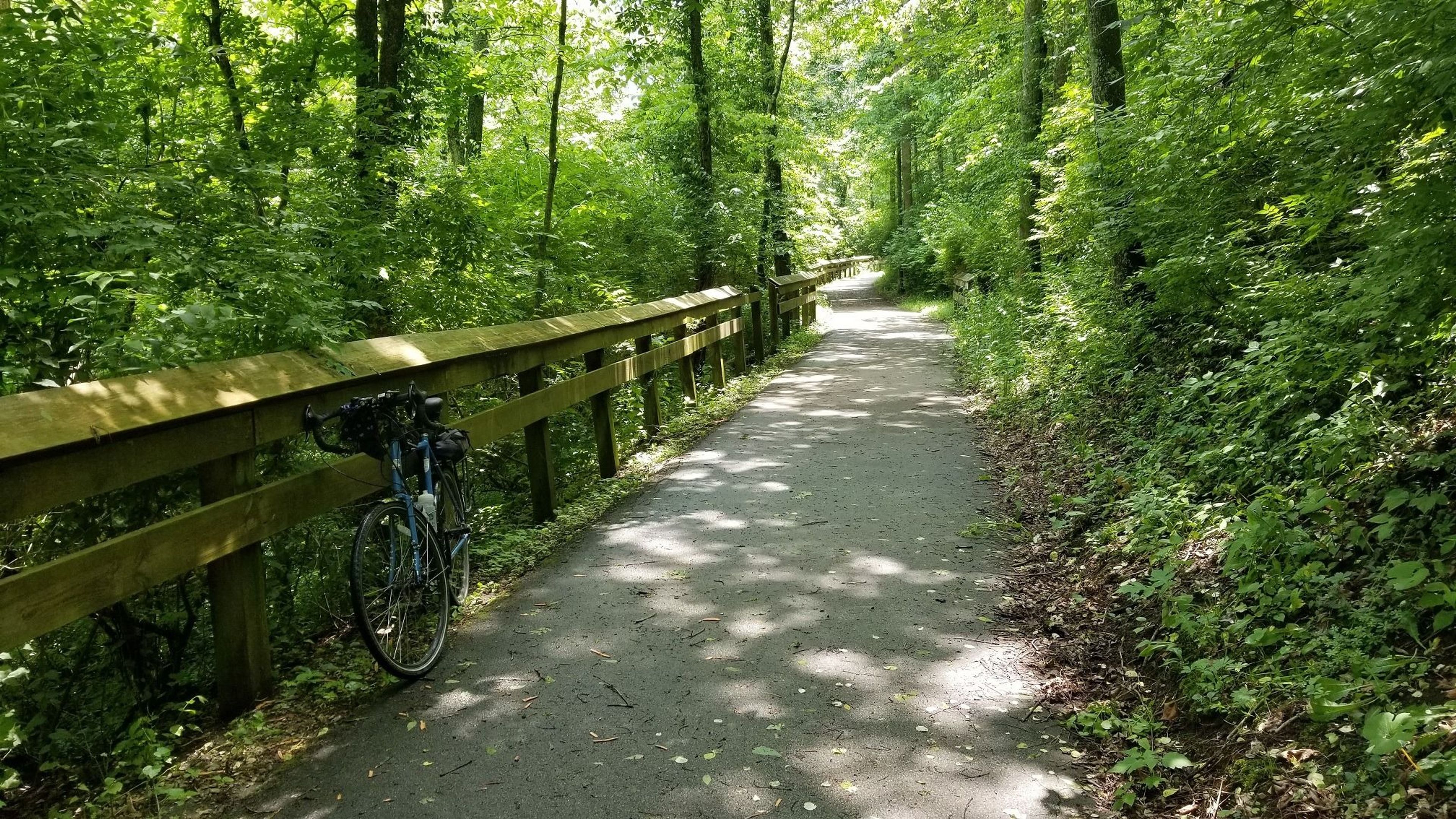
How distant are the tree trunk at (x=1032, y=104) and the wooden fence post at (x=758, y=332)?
4.55m

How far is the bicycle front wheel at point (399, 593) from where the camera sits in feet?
11.7

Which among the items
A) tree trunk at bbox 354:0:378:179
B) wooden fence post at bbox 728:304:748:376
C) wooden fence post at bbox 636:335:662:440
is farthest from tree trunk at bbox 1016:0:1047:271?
tree trunk at bbox 354:0:378:179

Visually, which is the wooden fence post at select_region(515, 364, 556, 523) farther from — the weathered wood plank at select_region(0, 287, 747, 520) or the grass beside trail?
the weathered wood plank at select_region(0, 287, 747, 520)

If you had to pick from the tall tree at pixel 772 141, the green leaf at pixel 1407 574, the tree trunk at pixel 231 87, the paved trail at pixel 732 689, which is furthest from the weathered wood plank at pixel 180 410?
the tall tree at pixel 772 141

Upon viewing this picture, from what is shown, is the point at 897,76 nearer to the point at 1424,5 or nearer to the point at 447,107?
the point at 447,107

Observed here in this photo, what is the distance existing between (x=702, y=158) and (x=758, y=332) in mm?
4328

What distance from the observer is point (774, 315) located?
16156mm

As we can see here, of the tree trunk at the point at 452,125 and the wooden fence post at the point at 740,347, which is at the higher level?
the tree trunk at the point at 452,125

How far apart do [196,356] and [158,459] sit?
87 centimetres

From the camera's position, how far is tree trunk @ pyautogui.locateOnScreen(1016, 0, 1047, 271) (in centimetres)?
1489

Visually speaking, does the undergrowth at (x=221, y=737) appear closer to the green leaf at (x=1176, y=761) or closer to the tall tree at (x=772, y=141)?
the green leaf at (x=1176, y=761)

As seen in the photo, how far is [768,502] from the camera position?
6.56 m

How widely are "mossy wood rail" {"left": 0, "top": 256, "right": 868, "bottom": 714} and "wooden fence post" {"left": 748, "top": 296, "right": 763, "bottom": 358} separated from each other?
30.3ft

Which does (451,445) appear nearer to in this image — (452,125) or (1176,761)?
(1176,761)
